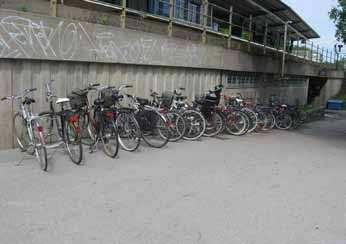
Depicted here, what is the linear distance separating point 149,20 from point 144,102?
2.98 metres

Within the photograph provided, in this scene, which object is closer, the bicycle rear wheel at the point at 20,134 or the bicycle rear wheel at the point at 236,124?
the bicycle rear wheel at the point at 20,134

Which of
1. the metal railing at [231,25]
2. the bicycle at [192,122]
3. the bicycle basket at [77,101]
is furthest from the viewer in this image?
the metal railing at [231,25]

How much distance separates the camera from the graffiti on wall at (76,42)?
696 cm

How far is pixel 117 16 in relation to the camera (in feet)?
31.6

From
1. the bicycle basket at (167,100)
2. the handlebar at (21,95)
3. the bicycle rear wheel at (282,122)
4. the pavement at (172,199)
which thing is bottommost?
the pavement at (172,199)

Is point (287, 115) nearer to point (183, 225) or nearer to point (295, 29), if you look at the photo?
point (183, 225)

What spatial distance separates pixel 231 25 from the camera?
587 inches

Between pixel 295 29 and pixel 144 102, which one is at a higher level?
pixel 295 29

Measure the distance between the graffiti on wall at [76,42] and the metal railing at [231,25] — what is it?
76 cm

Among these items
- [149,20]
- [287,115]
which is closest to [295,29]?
[287,115]

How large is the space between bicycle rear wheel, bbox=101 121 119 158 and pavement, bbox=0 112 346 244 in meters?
0.23

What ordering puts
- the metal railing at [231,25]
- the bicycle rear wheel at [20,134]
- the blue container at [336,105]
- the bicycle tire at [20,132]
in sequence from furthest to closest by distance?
1. the blue container at [336,105]
2. the metal railing at [231,25]
3. the bicycle tire at [20,132]
4. the bicycle rear wheel at [20,134]

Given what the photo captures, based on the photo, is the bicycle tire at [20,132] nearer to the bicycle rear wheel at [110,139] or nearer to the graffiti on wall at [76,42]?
the graffiti on wall at [76,42]

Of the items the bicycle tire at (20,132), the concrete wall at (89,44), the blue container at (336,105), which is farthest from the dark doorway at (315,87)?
the bicycle tire at (20,132)
